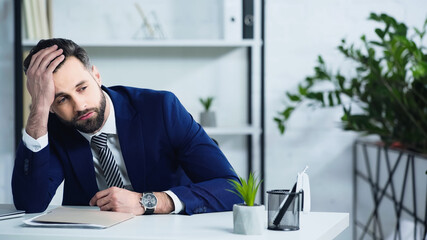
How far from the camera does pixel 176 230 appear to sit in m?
1.25

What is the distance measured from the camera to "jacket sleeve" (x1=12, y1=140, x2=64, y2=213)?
62.3 inches

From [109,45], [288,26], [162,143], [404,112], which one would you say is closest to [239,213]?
[162,143]

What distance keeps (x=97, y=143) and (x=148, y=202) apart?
35 cm

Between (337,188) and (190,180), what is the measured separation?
1519mm

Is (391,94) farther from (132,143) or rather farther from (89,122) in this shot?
(89,122)

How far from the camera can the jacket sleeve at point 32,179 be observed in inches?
62.3

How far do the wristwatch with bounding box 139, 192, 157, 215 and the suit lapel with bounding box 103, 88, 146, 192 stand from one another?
10.3 inches

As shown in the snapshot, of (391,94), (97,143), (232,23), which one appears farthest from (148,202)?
(232,23)

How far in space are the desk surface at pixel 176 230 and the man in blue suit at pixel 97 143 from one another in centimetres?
16

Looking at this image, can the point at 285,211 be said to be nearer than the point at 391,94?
Yes

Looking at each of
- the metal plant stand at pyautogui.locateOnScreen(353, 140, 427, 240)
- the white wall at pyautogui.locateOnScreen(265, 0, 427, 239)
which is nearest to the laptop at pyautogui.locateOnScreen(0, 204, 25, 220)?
the metal plant stand at pyautogui.locateOnScreen(353, 140, 427, 240)

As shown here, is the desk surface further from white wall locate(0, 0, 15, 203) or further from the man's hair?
white wall locate(0, 0, 15, 203)

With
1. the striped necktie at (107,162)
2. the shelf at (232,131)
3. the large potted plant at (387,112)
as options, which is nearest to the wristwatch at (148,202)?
the striped necktie at (107,162)

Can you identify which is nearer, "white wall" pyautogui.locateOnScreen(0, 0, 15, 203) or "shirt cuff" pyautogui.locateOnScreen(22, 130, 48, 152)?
"shirt cuff" pyautogui.locateOnScreen(22, 130, 48, 152)
